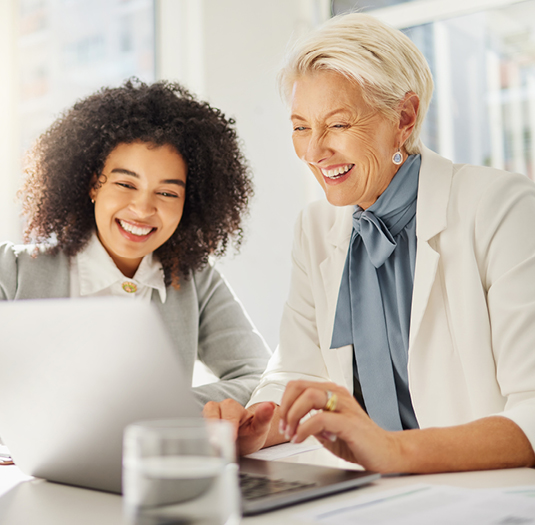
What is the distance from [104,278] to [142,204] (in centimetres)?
23

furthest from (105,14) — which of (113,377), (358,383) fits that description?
(113,377)

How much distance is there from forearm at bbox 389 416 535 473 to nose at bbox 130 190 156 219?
101cm

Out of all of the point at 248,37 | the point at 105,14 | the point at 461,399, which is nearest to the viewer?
the point at 461,399

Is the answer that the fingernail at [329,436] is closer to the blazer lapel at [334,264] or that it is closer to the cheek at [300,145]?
the blazer lapel at [334,264]

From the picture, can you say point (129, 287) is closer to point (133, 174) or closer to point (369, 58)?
point (133, 174)

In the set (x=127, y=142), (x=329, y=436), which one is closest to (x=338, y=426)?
(x=329, y=436)

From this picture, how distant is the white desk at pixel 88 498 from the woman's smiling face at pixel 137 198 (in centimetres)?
87

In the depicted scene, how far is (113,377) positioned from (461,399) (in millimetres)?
879

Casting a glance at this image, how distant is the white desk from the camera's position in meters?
0.66

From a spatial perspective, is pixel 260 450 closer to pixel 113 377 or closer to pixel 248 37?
pixel 113 377

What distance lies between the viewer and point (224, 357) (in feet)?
5.73

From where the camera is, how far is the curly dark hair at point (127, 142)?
68.6 inches

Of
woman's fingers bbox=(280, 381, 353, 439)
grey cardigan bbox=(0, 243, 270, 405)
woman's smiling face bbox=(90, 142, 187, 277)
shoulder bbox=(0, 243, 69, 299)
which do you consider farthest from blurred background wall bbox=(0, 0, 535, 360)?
woman's fingers bbox=(280, 381, 353, 439)

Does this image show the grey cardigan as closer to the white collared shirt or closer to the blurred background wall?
the white collared shirt
